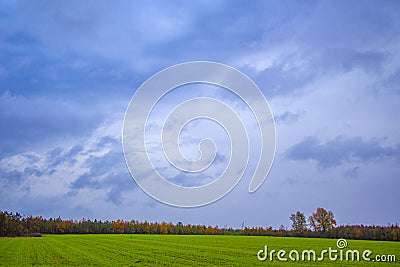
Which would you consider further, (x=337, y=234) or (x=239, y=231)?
(x=239, y=231)

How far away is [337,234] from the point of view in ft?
464

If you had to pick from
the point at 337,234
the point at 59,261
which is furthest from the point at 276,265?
the point at 337,234

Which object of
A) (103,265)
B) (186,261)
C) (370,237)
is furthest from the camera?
(370,237)

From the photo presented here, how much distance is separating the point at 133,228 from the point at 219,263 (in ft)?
459

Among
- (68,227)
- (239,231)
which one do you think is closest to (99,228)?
(68,227)

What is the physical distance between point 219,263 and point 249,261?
4628 mm

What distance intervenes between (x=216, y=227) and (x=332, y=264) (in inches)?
5136

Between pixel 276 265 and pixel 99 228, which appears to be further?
pixel 99 228

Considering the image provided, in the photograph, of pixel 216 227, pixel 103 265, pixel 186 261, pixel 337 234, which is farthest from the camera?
pixel 216 227

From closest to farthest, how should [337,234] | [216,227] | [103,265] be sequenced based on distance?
[103,265] < [337,234] < [216,227]

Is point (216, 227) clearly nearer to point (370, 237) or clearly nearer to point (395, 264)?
point (370, 237)

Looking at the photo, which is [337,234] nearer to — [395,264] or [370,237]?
[370,237]

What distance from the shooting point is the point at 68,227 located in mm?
183250

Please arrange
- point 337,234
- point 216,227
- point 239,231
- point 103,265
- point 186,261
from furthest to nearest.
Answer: point 216,227 → point 239,231 → point 337,234 → point 186,261 → point 103,265
